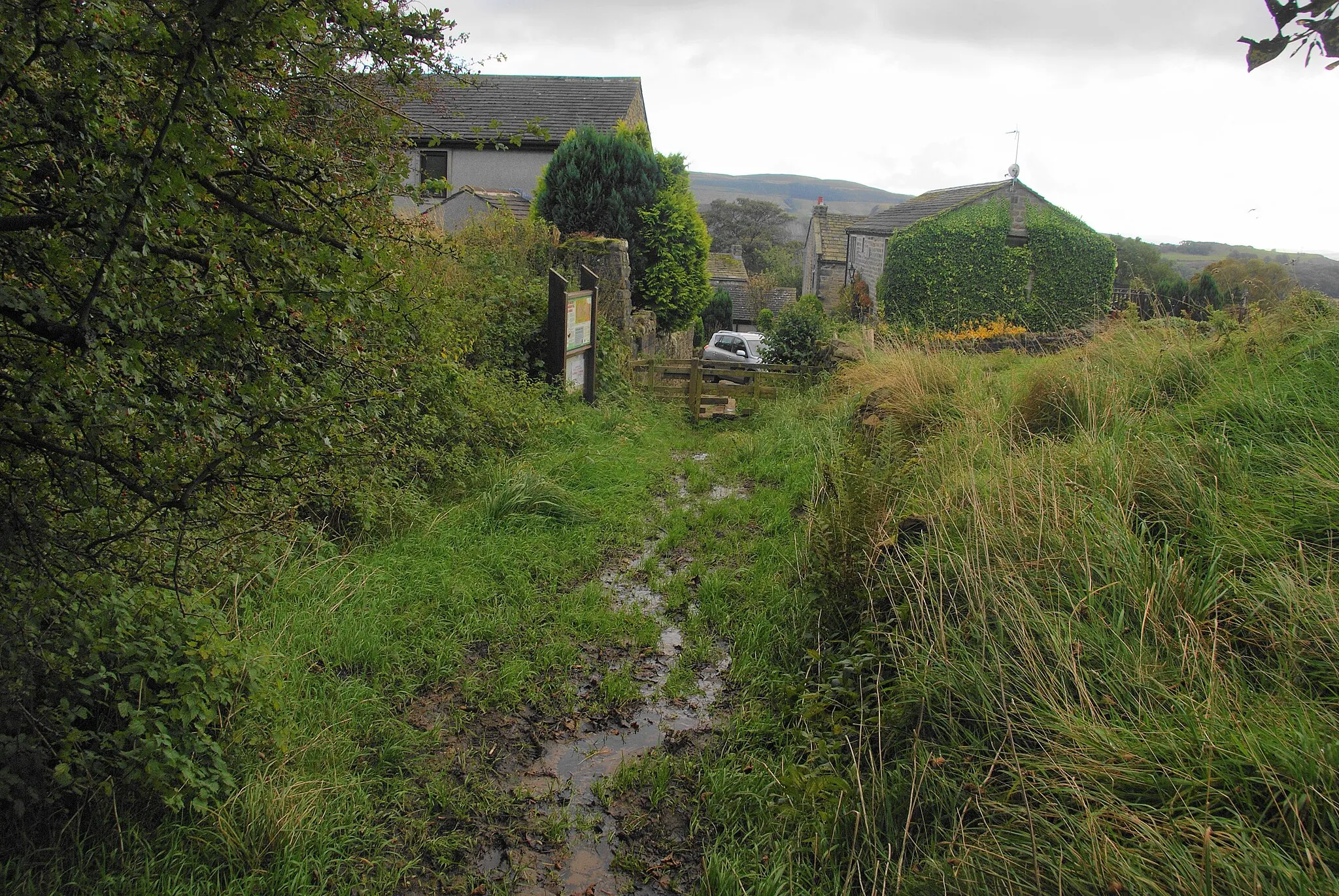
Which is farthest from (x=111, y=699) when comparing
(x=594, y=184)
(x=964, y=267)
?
(x=964, y=267)

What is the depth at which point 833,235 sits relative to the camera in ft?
136

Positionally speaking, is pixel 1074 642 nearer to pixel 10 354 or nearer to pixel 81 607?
pixel 81 607

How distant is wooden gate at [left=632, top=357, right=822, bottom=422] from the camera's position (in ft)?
47.0

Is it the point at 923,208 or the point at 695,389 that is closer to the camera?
the point at 695,389

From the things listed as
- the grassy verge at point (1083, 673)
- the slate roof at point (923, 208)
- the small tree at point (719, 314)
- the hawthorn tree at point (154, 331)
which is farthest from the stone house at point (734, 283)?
the hawthorn tree at point (154, 331)

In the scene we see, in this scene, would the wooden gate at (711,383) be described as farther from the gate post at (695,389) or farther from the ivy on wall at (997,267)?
the ivy on wall at (997,267)

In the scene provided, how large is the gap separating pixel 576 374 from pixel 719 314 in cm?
3447

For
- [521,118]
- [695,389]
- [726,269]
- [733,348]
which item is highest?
[521,118]

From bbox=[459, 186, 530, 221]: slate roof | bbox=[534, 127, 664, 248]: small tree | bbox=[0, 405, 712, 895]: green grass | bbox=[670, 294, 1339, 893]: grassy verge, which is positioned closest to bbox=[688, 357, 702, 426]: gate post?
bbox=[534, 127, 664, 248]: small tree

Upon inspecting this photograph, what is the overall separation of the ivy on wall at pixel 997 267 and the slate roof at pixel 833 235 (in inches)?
520

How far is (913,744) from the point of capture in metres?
3.20

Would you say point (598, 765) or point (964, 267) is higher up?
point (964, 267)

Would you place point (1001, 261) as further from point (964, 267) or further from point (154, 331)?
point (154, 331)

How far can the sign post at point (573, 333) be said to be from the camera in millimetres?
10758
